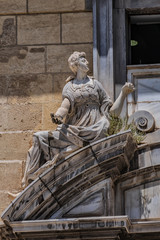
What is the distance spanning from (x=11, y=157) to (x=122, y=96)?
1.44m

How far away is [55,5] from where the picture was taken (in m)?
11.7

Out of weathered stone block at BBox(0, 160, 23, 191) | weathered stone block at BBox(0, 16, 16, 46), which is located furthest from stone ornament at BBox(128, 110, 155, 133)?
weathered stone block at BBox(0, 16, 16, 46)

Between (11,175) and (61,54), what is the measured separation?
1467 millimetres

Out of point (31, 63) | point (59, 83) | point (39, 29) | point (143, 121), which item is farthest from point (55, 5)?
point (143, 121)

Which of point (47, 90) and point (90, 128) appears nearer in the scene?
point (90, 128)

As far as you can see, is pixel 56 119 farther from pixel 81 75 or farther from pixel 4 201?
pixel 4 201

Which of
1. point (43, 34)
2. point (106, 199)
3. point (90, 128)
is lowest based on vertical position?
point (106, 199)

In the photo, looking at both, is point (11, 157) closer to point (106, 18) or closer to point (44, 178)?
point (44, 178)

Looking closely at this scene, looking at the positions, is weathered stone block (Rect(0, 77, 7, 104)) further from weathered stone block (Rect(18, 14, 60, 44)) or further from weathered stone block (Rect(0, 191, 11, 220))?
weathered stone block (Rect(0, 191, 11, 220))

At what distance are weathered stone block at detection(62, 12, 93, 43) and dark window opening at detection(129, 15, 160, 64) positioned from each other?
49 centimetres

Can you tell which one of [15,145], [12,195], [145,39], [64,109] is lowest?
[12,195]

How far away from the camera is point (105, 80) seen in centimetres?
1128

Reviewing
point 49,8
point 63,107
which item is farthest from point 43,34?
point 63,107

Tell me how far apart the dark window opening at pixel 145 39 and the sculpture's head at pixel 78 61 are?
2.35 feet
